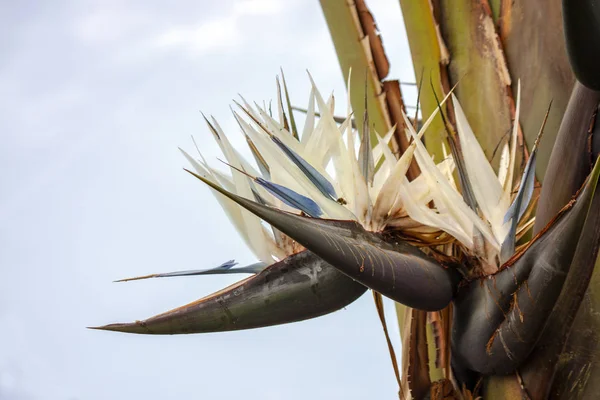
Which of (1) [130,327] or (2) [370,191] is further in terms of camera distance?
(2) [370,191]

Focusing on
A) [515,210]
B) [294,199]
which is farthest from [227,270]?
[515,210]

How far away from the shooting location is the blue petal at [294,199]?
70cm

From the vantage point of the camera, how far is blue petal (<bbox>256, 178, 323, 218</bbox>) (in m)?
0.70

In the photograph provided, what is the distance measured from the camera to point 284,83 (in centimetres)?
86

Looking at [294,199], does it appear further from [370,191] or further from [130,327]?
[130,327]

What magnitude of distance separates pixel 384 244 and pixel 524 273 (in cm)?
11

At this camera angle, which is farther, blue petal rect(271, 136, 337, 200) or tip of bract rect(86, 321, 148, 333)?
blue petal rect(271, 136, 337, 200)

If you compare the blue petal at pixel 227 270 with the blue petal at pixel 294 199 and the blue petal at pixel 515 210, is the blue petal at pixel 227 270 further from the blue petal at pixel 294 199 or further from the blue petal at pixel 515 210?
the blue petal at pixel 515 210

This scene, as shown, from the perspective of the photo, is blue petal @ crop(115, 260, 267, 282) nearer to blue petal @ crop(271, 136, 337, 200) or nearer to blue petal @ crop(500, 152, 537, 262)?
blue petal @ crop(271, 136, 337, 200)

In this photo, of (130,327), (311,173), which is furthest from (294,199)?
(130,327)

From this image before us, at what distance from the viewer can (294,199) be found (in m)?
0.71

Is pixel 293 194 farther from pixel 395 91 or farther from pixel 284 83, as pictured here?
pixel 395 91

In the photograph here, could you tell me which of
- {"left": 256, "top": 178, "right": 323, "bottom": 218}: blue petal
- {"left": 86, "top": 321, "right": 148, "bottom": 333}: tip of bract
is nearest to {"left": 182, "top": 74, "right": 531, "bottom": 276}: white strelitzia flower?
{"left": 256, "top": 178, "right": 323, "bottom": 218}: blue petal

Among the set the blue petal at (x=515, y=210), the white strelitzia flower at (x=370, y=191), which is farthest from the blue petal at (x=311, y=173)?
the blue petal at (x=515, y=210)
